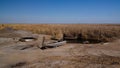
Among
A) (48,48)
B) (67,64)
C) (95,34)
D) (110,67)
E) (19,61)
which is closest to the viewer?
(110,67)

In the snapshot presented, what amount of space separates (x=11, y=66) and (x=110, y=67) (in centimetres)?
A: 571

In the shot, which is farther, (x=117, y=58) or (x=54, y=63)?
(x=117, y=58)

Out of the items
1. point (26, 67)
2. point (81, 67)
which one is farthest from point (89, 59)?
point (26, 67)

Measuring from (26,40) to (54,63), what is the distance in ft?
32.3

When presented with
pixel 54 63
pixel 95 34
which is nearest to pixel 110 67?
pixel 54 63

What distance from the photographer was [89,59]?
11.1 m

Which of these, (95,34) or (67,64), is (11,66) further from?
(95,34)

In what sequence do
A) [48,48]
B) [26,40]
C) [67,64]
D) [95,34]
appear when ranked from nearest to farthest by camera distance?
[67,64] < [48,48] < [26,40] < [95,34]

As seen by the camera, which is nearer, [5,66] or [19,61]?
[5,66]

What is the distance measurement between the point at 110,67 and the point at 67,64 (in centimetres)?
250

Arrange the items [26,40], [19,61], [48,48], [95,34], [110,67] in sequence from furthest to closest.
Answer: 1. [95,34]
2. [26,40]
3. [48,48]
4. [19,61]
5. [110,67]

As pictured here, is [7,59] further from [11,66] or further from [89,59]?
[89,59]

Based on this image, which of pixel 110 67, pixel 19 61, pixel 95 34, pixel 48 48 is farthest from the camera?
pixel 95 34

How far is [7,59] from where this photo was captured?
11.1 m
